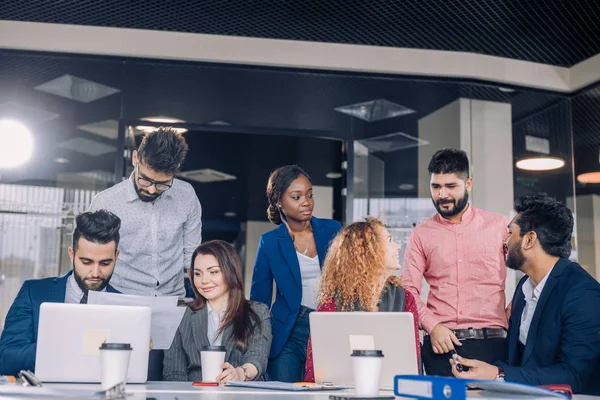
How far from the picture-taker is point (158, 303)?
11.6 feet

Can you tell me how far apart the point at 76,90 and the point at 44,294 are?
79.0 inches

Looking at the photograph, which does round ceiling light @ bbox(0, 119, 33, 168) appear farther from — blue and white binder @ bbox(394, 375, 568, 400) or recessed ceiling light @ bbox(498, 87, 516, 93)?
blue and white binder @ bbox(394, 375, 568, 400)

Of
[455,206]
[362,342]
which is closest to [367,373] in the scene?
[362,342]

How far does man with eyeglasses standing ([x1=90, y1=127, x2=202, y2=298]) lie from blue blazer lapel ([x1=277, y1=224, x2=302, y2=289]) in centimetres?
65

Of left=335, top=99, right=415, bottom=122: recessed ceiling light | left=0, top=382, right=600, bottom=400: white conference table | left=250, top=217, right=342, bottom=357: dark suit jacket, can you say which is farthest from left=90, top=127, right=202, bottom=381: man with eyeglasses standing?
left=0, top=382, right=600, bottom=400: white conference table

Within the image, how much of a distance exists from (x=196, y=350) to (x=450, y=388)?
6.33 feet

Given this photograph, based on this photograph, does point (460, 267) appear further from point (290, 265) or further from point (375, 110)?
point (375, 110)

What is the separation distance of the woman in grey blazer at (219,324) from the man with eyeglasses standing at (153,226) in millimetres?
951

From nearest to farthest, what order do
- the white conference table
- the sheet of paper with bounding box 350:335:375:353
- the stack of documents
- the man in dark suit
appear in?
1. the white conference table
2. the stack of documents
3. the sheet of paper with bounding box 350:335:375:353
4. the man in dark suit

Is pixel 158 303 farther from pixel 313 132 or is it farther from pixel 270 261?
pixel 313 132

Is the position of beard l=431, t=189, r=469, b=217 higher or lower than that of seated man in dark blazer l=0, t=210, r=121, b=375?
higher

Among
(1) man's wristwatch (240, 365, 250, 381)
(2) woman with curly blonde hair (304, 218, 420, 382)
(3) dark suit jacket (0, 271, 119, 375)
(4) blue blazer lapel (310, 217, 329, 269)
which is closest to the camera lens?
(1) man's wristwatch (240, 365, 250, 381)

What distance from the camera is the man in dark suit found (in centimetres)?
261

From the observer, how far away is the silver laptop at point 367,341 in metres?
2.49
